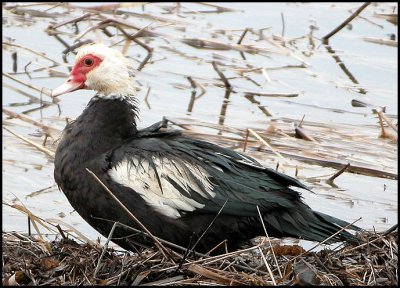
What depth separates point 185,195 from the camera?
256 inches

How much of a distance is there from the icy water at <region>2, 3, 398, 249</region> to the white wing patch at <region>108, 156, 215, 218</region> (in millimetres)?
1207

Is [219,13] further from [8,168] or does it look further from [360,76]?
[8,168]

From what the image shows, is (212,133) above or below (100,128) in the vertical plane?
below

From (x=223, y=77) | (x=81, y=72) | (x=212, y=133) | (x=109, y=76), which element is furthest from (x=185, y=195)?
(x=223, y=77)

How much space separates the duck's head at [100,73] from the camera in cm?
702

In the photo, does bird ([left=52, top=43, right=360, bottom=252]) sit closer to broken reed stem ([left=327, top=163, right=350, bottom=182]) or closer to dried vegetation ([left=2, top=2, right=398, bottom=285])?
dried vegetation ([left=2, top=2, right=398, bottom=285])

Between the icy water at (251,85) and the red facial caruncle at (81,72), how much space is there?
3.34 ft

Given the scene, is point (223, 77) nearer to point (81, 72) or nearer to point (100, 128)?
point (81, 72)

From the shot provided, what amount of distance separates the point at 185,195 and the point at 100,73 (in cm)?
109

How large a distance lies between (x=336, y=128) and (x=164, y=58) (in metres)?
2.19

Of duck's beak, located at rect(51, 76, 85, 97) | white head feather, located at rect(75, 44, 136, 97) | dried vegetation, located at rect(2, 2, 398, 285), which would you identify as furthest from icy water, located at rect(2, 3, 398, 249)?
white head feather, located at rect(75, 44, 136, 97)

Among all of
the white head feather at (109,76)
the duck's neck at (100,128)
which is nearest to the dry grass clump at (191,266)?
the duck's neck at (100,128)

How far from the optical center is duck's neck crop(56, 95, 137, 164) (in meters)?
6.66

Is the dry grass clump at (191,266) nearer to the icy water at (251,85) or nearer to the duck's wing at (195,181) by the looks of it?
the duck's wing at (195,181)
